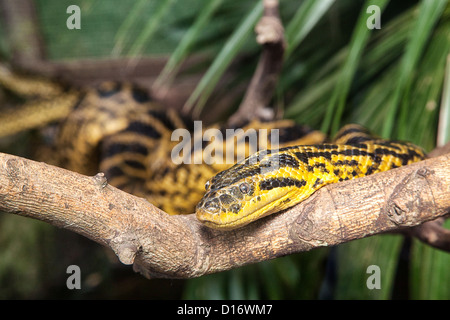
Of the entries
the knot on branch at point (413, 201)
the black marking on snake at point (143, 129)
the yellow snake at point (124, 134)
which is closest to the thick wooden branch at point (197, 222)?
the knot on branch at point (413, 201)

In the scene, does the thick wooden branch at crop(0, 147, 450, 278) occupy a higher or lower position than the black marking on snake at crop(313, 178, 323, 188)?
lower

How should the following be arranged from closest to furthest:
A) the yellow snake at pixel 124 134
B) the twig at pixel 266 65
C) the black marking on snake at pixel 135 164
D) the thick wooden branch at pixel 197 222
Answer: the thick wooden branch at pixel 197 222, the twig at pixel 266 65, the yellow snake at pixel 124 134, the black marking on snake at pixel 135 164

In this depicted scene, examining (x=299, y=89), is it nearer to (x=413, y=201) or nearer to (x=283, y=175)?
(x=283, y=175)

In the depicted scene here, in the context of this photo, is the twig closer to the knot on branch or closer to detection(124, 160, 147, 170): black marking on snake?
detection(124, 160, 147, 170): black marking on snake

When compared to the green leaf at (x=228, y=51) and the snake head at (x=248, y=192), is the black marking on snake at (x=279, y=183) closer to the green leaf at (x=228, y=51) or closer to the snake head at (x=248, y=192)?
the snake head at (x=248, y=192)

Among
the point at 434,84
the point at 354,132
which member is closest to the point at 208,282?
the point at 354,132

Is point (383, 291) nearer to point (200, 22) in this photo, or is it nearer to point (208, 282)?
point (208, 282)

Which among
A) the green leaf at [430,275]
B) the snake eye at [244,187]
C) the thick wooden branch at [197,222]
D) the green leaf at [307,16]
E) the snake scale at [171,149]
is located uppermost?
the green leaf at [307,16]

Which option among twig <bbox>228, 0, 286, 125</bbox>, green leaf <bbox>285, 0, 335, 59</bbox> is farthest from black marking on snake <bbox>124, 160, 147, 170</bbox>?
green leaf <bbox>285, 0, 335, 59</bbox>
